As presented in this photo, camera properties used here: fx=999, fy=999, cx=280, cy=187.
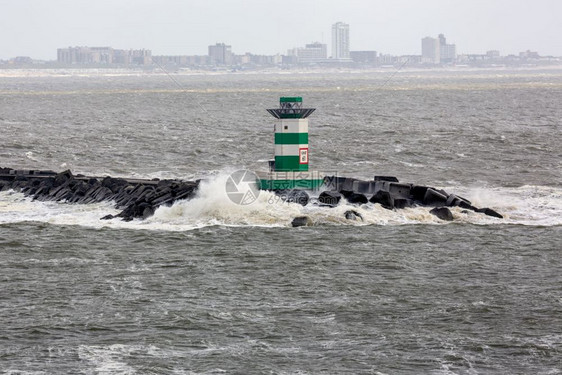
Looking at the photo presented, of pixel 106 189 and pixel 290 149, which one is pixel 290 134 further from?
pixel 106 189

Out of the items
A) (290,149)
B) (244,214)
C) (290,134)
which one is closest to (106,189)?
(244,214)

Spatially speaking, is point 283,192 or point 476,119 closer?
point 283,192

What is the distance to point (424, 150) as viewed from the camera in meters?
42.9

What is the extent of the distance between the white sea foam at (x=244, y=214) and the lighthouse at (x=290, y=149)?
31.3 inches

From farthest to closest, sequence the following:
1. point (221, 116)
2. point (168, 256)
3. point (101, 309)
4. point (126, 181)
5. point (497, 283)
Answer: point (221, 116)
point (126, 181)
point (168, 256)
point (497, 283)
point (101, 309)

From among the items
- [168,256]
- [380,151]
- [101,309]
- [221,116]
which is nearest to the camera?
[101,309]

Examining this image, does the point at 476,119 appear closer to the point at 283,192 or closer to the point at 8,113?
the point at 8,113

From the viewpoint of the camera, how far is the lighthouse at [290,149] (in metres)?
24.5

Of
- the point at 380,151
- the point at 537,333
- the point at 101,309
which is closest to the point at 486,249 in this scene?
the point at 537,333

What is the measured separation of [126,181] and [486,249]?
10963 mm

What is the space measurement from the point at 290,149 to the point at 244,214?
8.19 ft

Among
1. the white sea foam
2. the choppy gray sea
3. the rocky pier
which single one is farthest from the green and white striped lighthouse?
the rocky pier

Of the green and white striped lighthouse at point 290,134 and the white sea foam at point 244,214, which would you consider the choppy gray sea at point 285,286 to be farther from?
the green and white striped lighthouse at point 290,134

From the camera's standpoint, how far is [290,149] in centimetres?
2480
